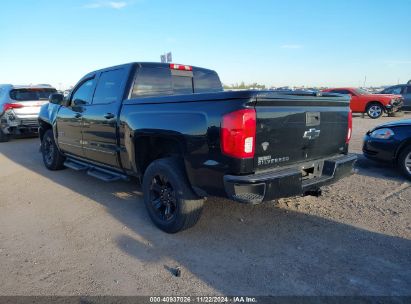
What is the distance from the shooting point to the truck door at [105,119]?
4453mm

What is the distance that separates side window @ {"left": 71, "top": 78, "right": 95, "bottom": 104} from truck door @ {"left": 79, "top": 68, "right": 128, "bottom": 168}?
0.64ft

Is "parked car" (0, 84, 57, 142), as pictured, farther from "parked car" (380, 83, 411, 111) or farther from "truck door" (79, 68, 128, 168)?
"parked car" (380, 83, 411, 111)

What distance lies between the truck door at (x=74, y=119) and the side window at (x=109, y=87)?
0.27m

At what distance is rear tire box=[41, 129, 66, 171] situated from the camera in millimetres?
6658

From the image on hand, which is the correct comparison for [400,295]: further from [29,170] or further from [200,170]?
[29,170]

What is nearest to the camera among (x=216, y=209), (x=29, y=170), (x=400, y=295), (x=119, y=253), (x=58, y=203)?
(x=400, y=295)

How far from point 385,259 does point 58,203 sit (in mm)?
4233

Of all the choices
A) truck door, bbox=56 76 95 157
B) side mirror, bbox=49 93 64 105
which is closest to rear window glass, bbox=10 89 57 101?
truck door, bbox=56 76 95 157

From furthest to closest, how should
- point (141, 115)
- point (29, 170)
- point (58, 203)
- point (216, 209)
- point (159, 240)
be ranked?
1. point (29, 170)
2. point (58, 203)
3. point (216, 209)
4. point (141, 115)
5. point (159, 240)

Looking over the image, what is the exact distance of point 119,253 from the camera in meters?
3.37

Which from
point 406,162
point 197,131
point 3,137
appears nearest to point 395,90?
point 406,162

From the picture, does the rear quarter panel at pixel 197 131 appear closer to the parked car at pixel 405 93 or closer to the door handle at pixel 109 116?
the door handle at pixel 109 116

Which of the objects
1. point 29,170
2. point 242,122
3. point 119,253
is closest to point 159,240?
point 119,253

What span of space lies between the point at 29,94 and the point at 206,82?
7.62 metres
